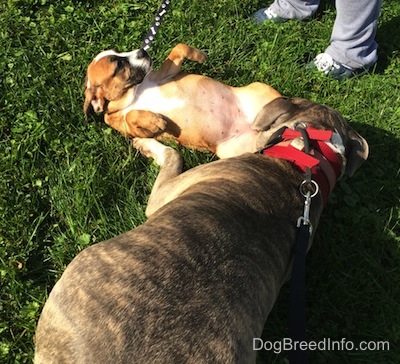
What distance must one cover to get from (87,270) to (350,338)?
2.03 m

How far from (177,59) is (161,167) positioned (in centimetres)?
100

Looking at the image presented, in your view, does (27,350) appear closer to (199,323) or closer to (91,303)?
(91,303)

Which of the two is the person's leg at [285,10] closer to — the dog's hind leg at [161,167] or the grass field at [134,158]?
the grass field at [134,158]

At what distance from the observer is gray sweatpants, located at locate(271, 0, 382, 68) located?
15.5 ft

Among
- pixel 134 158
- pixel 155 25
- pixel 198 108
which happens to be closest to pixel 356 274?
pixel 198 108

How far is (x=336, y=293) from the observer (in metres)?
3.86

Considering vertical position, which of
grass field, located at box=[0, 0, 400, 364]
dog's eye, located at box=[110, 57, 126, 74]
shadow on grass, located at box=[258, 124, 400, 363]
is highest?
dog's eye, located at box=[110, 57, 126, 74]

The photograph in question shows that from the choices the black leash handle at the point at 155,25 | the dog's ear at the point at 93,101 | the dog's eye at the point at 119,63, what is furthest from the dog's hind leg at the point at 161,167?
the black leash handle at the point at 155,25

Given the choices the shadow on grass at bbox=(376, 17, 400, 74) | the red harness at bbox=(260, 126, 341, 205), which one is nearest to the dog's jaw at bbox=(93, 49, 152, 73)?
the red harness at bbox=(260, 126, 341, 205)

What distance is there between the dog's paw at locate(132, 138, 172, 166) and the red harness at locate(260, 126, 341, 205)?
2.88 feet

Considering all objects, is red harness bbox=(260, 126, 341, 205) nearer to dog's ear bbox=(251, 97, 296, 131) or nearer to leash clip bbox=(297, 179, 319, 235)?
leash clip bbox=(297, 179, 319, 235)

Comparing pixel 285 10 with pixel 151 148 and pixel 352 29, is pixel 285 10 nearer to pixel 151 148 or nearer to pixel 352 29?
pixel 352 29

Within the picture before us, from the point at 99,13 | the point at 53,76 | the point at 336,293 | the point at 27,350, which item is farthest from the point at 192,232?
the point at 99,13

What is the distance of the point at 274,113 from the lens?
3984 mm
